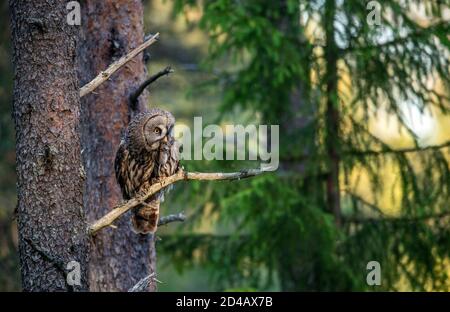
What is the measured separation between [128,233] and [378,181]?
12.1ft

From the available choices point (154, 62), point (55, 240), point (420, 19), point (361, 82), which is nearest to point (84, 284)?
point (55, 240)

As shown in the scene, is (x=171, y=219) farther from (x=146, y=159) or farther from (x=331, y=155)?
(x=331, y=155)

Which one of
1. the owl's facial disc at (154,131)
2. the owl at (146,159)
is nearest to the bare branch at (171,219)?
the owl at (146,159)

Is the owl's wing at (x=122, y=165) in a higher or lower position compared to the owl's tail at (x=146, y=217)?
higher

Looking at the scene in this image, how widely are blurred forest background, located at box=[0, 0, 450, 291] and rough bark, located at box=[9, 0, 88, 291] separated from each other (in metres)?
3.97

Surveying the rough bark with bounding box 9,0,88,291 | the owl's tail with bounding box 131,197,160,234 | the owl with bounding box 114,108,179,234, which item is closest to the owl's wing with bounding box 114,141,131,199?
the owl with bounding box 114,108,179,234

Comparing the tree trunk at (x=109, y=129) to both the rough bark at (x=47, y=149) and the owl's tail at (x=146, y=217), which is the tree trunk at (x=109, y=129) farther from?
the rough bark at (x=47, y=149)

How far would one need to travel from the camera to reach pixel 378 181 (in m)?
9.50

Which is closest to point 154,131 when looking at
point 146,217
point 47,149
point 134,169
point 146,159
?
point 146,159

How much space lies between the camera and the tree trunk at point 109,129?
673 centimetres

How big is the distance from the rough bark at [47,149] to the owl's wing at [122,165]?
1190 mm

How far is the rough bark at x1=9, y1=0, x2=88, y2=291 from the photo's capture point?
4.94 meters
